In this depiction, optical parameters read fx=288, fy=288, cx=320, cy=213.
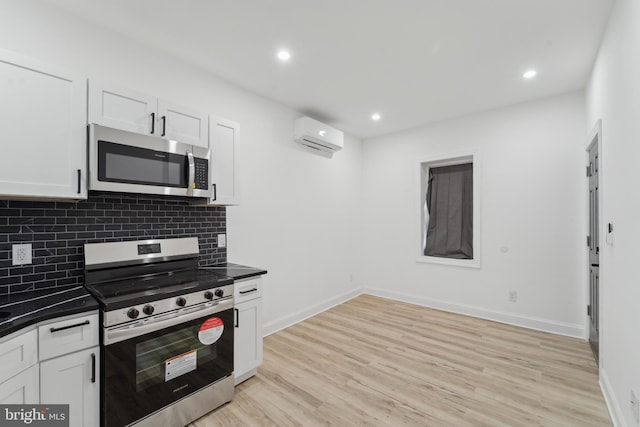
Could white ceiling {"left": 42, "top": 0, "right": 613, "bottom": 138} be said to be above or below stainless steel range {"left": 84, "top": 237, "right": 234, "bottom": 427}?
above

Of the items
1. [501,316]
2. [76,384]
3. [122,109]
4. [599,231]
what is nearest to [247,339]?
[76,384]

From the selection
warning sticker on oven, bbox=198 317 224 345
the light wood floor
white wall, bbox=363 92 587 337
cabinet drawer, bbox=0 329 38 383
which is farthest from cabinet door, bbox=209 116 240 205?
white wall, bbox=363 92 587 337

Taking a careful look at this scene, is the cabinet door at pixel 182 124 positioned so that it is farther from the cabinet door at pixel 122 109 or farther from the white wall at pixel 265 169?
the white wall at pixel 265 169

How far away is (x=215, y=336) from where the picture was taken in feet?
6.88

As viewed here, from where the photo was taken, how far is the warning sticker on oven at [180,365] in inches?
72.4

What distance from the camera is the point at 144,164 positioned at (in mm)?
2107

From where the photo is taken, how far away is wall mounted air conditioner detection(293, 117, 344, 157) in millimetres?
3730

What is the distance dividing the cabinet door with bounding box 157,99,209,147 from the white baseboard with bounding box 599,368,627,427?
11.5ft

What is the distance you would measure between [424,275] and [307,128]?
9.26ft

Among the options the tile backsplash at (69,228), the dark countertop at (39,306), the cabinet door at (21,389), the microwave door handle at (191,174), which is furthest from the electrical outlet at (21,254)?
the microwave door handle at (191,174)

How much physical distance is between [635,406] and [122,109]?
358 cm

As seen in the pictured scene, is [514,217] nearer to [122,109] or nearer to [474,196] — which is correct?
[474,196]

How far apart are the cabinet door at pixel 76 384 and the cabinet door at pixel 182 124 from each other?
61.0 inches

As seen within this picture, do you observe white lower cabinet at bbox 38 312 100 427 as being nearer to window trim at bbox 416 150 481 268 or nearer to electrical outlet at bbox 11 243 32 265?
electrical outlet at bbox 11 243 32 265
